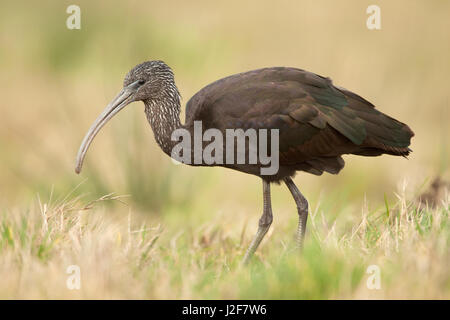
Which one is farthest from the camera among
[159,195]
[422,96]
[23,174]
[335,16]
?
[335,16]

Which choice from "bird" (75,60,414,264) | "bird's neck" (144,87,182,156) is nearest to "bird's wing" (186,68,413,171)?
"bird" (75,60,414,264)

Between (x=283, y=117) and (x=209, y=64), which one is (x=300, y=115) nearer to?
(x=283, y=117)

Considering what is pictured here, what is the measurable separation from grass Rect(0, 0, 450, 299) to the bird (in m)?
0.49

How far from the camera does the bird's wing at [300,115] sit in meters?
6.25

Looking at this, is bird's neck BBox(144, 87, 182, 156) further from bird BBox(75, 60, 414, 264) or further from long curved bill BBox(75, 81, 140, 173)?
long curved bill BBox(75, 81, 140, 173)

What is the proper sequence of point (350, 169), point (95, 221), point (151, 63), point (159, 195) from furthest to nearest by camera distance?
point (350, 169) → point (159, 195) → point (151, 63) → point (95, 221)

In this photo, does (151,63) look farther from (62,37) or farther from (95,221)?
(62,37)

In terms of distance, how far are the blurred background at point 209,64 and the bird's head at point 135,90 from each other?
337cm

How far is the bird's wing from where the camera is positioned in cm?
625

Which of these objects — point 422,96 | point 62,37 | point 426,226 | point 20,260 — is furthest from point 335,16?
point 20,260

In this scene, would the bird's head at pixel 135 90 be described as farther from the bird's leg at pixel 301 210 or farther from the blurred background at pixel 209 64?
the blurred background at pixel 209 64

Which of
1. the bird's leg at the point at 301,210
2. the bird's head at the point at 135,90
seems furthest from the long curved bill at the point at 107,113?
the bird's leg at the point at 301,210

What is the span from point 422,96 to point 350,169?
2.37m

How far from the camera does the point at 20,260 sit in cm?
516
